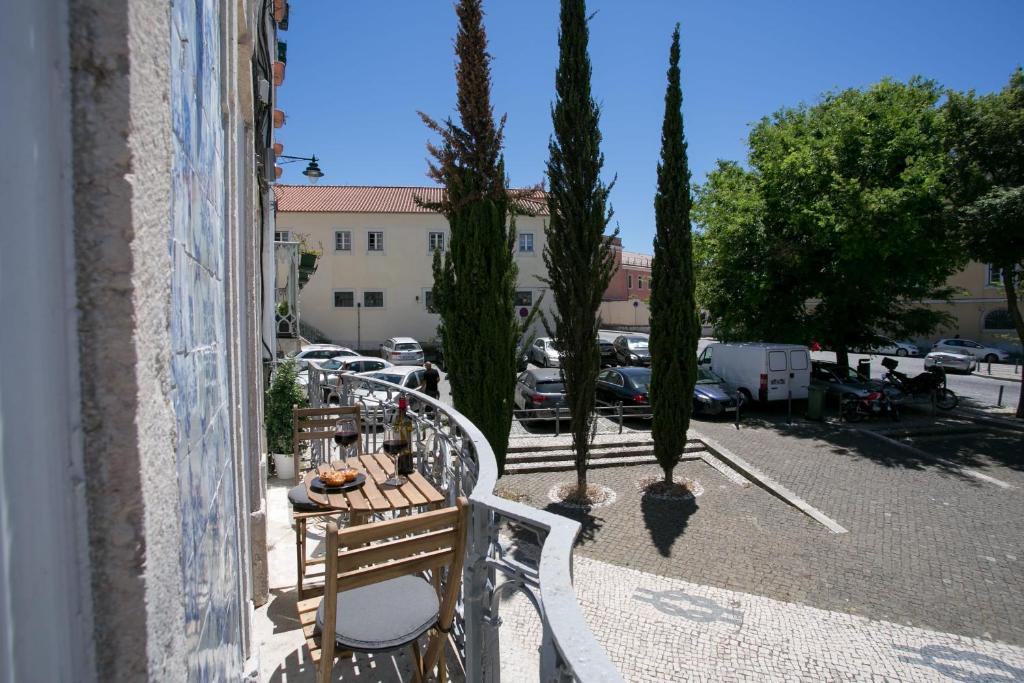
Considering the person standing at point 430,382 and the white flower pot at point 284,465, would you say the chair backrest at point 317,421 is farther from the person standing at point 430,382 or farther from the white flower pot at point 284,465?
the person standing at point 430,382

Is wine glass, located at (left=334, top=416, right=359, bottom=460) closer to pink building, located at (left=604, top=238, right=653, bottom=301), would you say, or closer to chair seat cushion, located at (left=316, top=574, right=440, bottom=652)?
chair seat cushion, located at (left=316, top=574, right=440, bottom=652)

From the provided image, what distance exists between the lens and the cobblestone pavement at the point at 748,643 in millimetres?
5148

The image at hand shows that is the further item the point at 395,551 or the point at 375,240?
the point at 375,240

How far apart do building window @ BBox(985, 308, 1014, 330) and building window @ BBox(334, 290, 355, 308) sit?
1521 inches

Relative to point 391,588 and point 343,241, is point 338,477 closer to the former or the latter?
point 391,588

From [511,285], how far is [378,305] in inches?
1013

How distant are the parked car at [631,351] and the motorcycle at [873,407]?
987cm

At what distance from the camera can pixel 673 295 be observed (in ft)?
34.2

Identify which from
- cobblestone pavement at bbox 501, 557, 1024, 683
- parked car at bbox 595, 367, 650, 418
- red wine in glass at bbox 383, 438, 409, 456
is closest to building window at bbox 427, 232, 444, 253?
parked car at bbox 595, 367, 650, 418

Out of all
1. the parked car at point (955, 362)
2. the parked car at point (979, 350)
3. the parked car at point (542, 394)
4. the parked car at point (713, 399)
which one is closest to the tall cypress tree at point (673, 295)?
the parked car at point (542, 394)

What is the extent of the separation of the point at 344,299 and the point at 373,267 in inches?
97.4

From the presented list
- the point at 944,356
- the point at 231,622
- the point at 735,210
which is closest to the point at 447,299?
the point at 231,622

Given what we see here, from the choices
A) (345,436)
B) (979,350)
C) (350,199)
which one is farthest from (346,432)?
(979,350)

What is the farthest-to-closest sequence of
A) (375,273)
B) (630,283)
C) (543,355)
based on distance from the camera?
1. (630,283)
2. (375,273)
3. (543,355)
